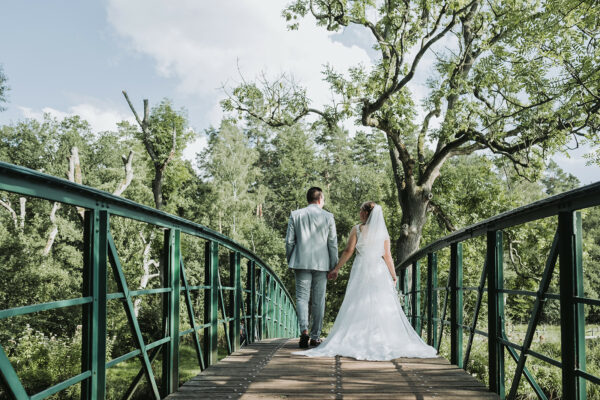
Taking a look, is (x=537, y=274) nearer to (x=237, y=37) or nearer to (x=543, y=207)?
(x=543, y=207)

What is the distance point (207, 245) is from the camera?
4.83 metres

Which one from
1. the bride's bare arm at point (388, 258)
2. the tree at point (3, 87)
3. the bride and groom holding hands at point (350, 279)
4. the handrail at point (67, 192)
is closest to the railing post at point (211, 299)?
the handrail at point (67, 192)

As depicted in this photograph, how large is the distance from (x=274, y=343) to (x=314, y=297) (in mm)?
1001

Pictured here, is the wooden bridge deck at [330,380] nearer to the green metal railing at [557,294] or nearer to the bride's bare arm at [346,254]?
the green metal railing at [557,294]

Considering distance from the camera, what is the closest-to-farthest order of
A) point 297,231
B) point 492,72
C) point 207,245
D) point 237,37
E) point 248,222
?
point 207,245
point 297,231
point 492,72
point 248,222
point 237,37

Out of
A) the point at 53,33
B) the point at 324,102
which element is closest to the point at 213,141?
the point at 53,33

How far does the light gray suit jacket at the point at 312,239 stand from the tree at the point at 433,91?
19.9 ft

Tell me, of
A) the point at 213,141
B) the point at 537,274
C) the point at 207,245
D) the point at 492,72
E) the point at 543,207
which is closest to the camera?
the point at 543,207

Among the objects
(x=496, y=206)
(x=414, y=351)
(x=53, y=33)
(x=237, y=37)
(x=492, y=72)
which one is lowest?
(x=414, y=351)

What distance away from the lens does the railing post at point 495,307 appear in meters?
3.82

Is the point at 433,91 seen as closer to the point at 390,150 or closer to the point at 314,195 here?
the point at 390,150

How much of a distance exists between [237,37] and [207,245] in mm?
59896

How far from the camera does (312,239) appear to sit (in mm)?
6246

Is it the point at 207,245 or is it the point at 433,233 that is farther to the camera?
the point at 433,233
